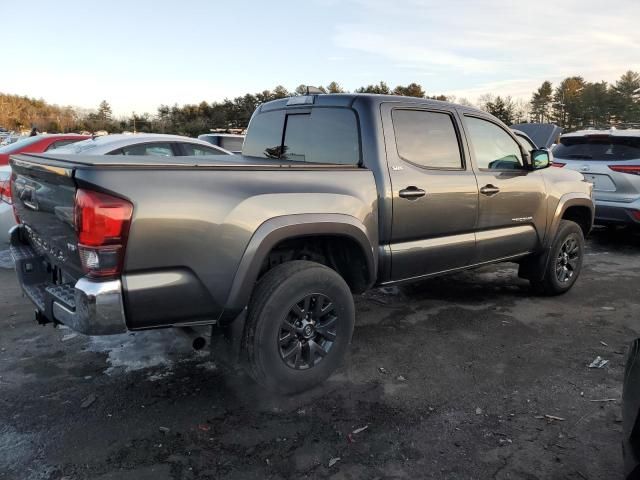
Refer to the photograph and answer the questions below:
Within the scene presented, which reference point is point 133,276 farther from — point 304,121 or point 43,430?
point 304,121

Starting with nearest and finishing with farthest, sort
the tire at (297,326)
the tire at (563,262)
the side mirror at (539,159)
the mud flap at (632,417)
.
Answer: the mud flap at (632,417), the tire at (297,326), the side mirror at (539,159), the tire at (563,262)

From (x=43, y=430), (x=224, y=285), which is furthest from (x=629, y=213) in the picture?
(x=43, y=430)

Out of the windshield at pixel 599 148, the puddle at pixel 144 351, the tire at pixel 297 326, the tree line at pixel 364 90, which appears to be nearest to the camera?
the tire at pixel 297 326

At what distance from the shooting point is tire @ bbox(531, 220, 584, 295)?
A: 5230 millimetres

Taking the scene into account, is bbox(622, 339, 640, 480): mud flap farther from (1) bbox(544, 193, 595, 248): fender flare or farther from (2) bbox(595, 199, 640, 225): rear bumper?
(2) bbox(595, 199, 640, 225): rear bumper

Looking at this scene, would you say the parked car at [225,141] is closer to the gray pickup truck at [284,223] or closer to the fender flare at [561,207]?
the gray pickup truck at [284,223]

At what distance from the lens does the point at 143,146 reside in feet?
21.9

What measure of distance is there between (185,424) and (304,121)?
2.47m

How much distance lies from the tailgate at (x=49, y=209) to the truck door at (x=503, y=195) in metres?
3.16

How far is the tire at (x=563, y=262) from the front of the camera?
17.2 feet

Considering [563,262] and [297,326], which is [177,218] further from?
[563,262]

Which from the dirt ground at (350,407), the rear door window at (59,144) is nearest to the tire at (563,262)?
the dirt ground at (350,407)

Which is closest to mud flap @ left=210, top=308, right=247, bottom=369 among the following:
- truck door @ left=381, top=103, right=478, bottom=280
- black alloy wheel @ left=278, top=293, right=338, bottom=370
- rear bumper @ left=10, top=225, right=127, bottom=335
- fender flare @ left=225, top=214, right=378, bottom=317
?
fender flare @ left=225, top=214, right=378, bottom=317

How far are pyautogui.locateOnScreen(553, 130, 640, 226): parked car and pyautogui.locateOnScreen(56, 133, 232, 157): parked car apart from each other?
5495 millimetres
